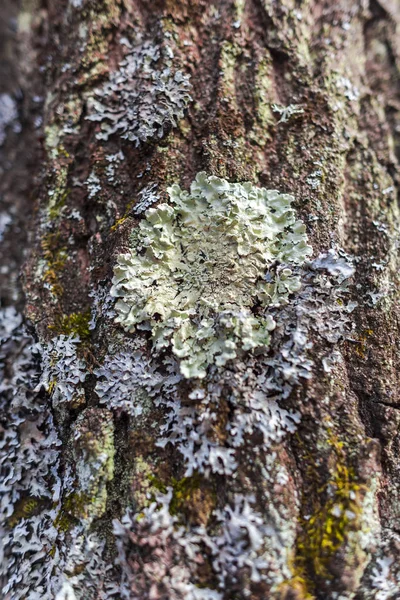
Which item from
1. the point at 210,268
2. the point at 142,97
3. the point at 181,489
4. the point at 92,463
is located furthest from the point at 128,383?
the point at 142,97

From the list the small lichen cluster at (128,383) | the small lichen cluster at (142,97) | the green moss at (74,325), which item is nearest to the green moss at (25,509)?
the small lichen cluster at (128,383)

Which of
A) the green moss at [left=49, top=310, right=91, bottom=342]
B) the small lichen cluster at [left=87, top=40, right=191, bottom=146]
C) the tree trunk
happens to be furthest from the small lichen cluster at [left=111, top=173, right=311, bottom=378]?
the small lichen cluster at [left=87, top=40, right=191, bottom=146]

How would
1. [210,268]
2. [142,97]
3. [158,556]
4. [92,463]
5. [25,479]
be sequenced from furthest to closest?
[142,97] < [25,479] < [210,268] < [92,463] < [158,556]

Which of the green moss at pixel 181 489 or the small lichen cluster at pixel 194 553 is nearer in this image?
the small lichen cluster at pixel 194 553

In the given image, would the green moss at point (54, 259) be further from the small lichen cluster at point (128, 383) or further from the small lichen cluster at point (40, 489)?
the small lichen cluster at point (128, 383)

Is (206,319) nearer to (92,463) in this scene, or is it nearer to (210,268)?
(210,268)

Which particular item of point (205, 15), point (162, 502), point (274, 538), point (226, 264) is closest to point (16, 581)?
point (162, 502)
